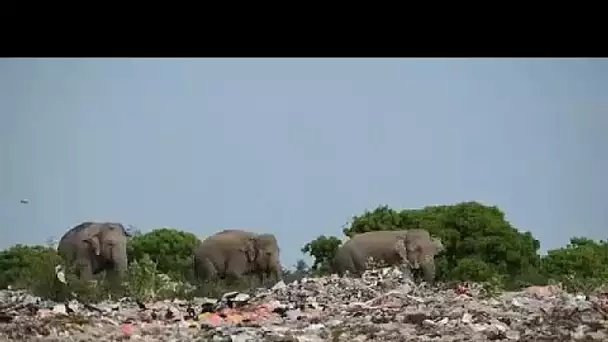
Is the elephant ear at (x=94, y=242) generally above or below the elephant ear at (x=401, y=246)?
above

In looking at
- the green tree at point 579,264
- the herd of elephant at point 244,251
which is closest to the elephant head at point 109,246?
the herd of elephant at point 244,251

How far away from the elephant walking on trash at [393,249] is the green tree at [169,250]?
0.65 m

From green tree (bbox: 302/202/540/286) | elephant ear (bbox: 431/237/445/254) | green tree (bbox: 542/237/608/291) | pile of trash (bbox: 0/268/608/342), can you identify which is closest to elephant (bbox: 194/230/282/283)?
green tree (bbox: 302/202/540/286)

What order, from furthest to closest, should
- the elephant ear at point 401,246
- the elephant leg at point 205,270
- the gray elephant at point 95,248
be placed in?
the elephant ear at point 401,246, the elephant leg at point 205,270, the gray elephant at point 95,248

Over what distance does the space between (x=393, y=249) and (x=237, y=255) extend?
2.46ft

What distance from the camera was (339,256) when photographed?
4758 mm

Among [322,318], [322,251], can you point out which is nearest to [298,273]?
[322,251]

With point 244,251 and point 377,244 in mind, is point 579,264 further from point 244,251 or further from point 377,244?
point 244,251

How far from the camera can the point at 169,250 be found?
4.59 metres

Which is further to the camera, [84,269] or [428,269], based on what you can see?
[84,269]

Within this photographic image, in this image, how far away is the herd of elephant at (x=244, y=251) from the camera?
465cm

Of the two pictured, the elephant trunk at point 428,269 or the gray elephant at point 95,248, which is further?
the elephant trunk at point 428,269

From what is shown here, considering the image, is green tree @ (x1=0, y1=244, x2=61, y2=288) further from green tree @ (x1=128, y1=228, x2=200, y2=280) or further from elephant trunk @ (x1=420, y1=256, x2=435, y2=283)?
elephant trunk @ (x1=420, y1=256, x2=435, y2=283)

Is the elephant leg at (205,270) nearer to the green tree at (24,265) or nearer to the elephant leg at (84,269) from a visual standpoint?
the elephant leg at (84,269)
